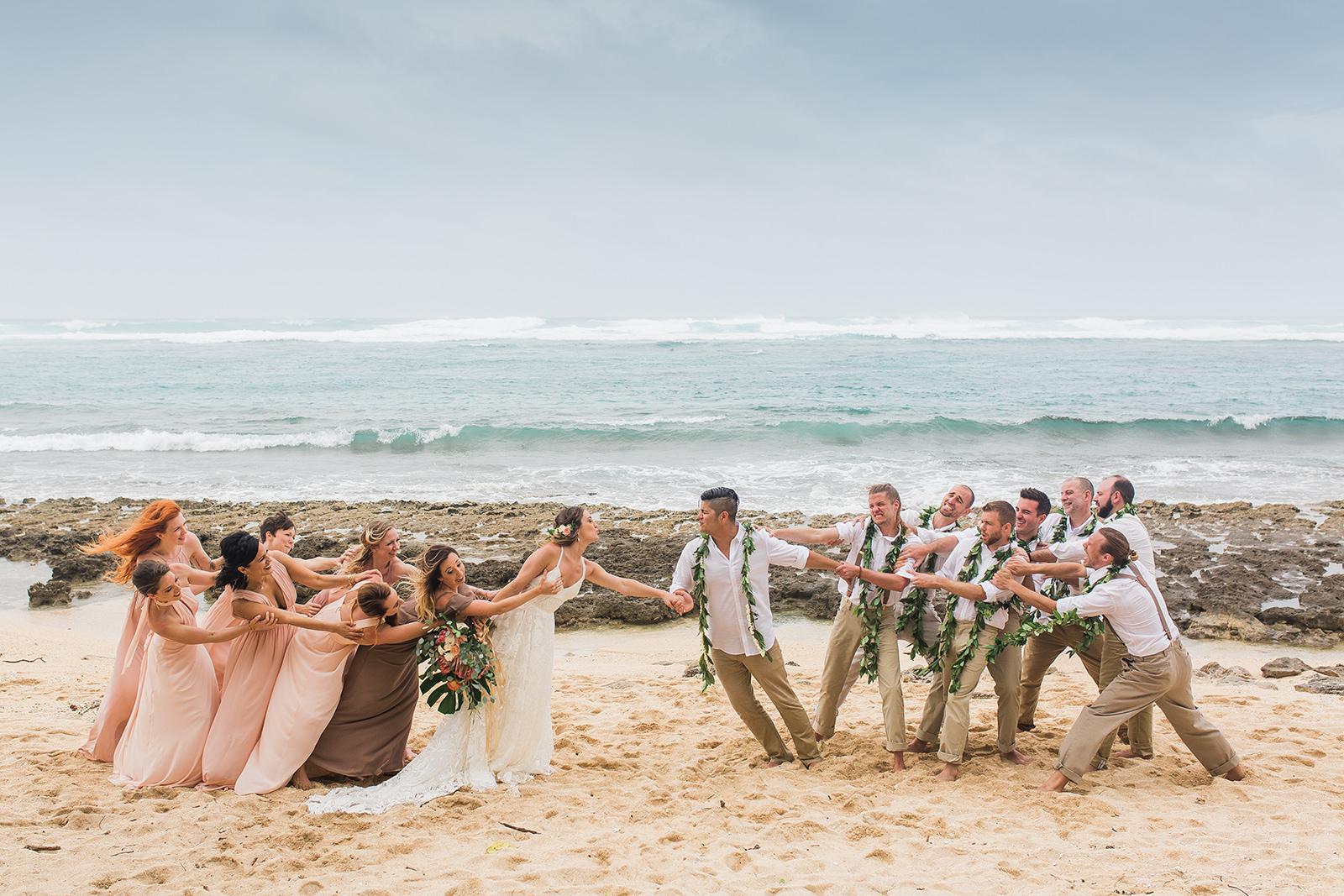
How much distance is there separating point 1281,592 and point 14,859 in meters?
13.5

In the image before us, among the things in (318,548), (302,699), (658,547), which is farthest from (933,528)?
(318,548)

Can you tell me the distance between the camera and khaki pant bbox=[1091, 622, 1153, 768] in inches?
233

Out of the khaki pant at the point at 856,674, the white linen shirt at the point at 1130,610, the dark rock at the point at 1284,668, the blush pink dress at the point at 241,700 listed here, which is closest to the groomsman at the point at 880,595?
the khaki pant at the point at 856,674

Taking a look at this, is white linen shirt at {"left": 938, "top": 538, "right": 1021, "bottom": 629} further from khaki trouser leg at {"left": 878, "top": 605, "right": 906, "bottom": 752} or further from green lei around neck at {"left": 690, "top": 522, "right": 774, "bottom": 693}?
green lei around neck at {"left": 690, "top": 522, "right": 774, "bottom": 693}

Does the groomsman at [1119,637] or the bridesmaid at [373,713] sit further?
the groomsman at [1119,637]

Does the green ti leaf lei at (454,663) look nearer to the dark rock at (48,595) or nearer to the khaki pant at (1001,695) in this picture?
the khaki pant at (1001,695)

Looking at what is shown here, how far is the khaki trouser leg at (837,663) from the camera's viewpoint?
20.6 feet

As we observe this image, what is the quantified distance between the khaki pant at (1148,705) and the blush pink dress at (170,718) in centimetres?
597

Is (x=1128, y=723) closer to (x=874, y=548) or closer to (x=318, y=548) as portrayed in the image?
(x=874, y=548)

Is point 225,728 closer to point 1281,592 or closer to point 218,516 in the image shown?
point 218,516

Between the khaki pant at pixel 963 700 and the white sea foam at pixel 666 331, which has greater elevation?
the white sea foam at pixel 666 331

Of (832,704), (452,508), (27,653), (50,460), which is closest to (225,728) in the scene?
(832,704)

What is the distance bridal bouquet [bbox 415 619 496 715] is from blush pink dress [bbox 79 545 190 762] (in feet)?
6.58

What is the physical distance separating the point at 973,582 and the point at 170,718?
5.73 meters
